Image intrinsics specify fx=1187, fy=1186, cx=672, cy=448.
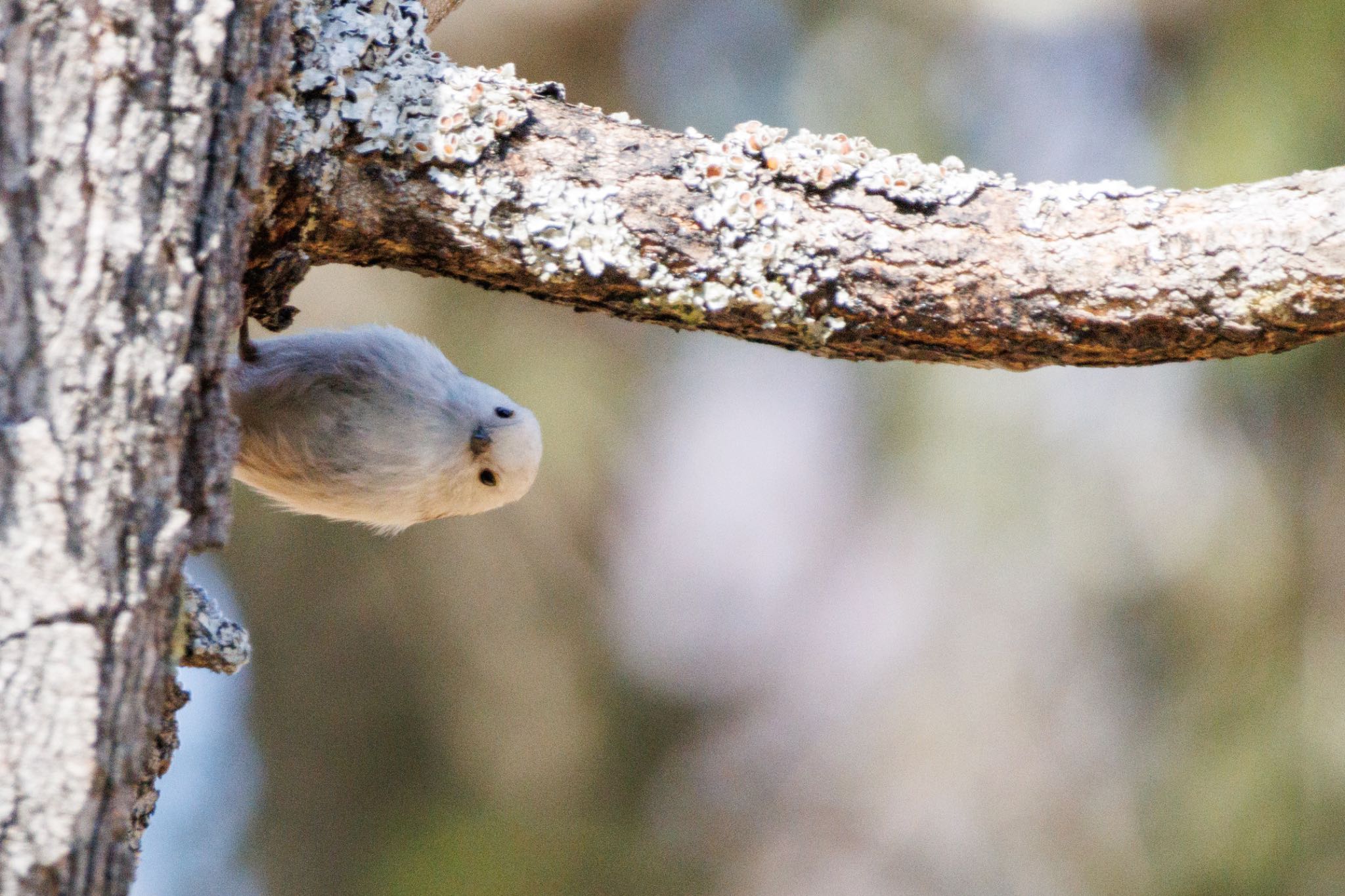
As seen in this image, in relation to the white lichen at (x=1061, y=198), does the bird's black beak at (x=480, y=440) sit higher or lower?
lower

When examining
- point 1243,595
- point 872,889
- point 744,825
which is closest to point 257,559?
point 744,825

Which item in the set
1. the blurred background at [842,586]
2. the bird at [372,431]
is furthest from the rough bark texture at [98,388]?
the blurred background at [842,586]

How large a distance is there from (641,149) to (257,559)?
3552mm

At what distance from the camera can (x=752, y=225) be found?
1.15 meters

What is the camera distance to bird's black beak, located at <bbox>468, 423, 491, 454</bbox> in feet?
5.88

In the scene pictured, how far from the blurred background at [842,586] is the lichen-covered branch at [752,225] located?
2.86 m

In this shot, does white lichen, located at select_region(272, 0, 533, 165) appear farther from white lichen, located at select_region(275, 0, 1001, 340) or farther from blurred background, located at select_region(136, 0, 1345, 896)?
blurred background, located at select_region(136, 0, 1345, 896)

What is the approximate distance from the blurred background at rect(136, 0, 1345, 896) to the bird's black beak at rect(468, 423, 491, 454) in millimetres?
2375

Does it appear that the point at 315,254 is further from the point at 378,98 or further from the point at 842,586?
the point at 842,586

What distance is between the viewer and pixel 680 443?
4.59m

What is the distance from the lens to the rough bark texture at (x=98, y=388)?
0.77 meters

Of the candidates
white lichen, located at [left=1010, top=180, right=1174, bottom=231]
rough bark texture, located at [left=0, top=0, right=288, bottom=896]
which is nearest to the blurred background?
white lichen, located at [left=1010, top=180, right=1174, bottom=231]

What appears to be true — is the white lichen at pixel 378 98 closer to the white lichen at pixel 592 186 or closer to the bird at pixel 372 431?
the white lichen at pixel 592 186

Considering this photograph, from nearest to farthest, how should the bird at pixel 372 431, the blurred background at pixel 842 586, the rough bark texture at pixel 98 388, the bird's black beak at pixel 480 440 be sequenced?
the rough bark texture at pixel 98 388
the bird at pixel 372 431
the bird's black beak at pixel 480 440
the blurred background at pixel 842 586
